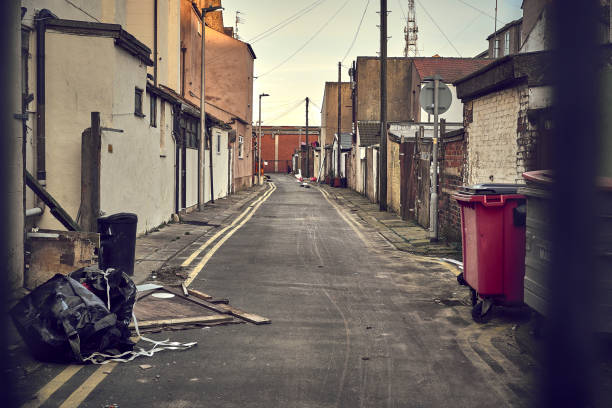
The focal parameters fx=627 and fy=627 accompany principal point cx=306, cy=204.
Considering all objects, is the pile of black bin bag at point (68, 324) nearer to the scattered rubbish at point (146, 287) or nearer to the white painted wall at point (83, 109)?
the scattered rubbish at point (146, 287)

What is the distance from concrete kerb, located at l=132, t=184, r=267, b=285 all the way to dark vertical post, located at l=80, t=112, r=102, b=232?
118cm

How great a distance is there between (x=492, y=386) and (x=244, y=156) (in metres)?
43.4

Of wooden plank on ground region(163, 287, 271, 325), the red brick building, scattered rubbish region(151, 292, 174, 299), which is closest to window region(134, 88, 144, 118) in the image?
scattered rubbish region(151, 292, 174, 299)

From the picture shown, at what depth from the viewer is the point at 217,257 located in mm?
12172

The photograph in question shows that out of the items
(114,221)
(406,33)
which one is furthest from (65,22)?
(406,33)

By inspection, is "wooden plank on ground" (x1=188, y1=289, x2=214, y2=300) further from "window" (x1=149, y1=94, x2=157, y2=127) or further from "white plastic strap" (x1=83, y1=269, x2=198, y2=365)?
"window" (x1=149, y1=94, x2=157, y2=127)

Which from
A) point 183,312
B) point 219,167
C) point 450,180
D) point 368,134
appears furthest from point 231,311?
point 368,134

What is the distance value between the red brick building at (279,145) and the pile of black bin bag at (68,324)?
9458 cm

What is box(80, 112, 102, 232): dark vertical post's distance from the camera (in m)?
11.6

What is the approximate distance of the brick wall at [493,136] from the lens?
36.3 feet

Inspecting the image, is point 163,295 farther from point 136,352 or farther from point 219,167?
point 219,167

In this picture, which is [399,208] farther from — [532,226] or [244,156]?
[244,156]

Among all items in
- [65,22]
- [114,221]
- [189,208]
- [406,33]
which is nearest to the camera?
[114,221]

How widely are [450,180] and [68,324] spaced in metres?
11.4
